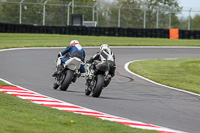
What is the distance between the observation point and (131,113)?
29.7 feet

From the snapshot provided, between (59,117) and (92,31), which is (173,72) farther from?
(92,31)

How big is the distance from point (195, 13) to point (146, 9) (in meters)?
5.09

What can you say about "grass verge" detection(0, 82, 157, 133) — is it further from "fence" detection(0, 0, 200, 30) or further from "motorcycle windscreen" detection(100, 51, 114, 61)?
"fence" detection(0, 0, 200, 30)

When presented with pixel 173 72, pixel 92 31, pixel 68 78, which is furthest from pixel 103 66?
pixel 92 31

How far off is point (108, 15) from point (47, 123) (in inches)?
1473

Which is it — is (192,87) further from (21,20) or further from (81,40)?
(21,20)

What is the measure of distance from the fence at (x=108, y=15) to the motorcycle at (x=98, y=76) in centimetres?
2874

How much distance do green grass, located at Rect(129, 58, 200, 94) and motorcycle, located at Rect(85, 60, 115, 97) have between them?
11.7 ft

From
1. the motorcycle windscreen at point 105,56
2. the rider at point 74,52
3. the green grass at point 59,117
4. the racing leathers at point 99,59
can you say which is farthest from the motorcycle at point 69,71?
the green grass at point 59,117

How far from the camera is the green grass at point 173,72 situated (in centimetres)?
1500

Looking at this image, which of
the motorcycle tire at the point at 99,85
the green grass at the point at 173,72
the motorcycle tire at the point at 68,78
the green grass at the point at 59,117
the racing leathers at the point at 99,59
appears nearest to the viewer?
the green grass at the point at 59,117

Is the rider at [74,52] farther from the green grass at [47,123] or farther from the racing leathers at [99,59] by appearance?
the green grass at [47,123]

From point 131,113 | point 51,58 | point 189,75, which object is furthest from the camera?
point 51,58

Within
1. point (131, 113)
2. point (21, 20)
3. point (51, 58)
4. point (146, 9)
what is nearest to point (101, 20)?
point (146, 9)
